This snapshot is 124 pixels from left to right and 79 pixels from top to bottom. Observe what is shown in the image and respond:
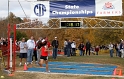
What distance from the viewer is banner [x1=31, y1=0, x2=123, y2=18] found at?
15688 millimetres

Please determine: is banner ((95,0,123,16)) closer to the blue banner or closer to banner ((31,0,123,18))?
banner ((31,0,123,18))

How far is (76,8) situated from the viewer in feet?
52.5

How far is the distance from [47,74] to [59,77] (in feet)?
3.29

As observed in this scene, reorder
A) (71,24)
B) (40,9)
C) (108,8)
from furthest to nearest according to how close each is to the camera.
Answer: (40,9), (71,24), (108,8)

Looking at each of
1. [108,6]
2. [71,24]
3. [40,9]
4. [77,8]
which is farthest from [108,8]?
[40,9]

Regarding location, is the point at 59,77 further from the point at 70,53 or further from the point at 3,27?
the point at 3,27

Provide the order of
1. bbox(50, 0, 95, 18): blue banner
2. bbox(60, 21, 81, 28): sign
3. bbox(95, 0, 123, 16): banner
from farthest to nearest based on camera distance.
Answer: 1. bbox(60, 21, 81, 28): sign
2. bbox(50, 0, 95, 18): blue banner
3. bbox(95, 0, 123, 16): banner

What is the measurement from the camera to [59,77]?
12.8m

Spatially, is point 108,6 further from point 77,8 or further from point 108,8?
point 77,8

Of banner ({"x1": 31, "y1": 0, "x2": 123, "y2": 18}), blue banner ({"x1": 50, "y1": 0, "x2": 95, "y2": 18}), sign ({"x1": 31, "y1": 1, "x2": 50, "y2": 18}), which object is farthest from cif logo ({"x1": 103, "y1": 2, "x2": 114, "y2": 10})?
sign ({"x1": 31, "y1": 1, "x2": 50, "y2": 18})

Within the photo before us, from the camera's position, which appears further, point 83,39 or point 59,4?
point 83,39

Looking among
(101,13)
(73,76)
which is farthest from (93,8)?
(73,76)

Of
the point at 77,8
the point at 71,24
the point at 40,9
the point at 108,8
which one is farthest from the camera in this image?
the point at 40,9

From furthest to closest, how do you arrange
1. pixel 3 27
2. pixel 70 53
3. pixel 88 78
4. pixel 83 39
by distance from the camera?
1. pixel 3 27
2. pixel 83 39
3. pixel 70 53
4. pixel 88 78
